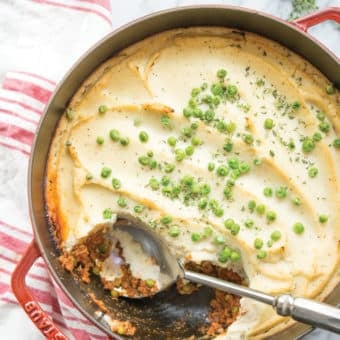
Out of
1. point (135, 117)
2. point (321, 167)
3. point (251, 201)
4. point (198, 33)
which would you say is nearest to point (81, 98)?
point (135, 117)

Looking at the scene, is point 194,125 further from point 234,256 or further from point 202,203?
point 234,256

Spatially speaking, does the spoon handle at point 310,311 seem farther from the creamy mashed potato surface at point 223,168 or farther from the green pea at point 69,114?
the green pea at point 69,114

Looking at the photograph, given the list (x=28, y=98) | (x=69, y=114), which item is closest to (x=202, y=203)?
(x=69, y=114)

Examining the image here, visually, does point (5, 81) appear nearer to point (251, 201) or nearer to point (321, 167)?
point (251, 201)

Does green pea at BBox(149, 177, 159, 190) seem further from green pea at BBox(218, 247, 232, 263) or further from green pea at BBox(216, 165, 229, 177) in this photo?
green pea at BBox(218, 247, 232, 263)

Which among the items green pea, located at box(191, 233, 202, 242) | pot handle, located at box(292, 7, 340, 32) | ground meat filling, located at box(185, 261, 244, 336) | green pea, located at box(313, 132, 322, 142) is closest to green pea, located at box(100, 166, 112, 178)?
green pea, located at box(191, 233, 202, 242)
